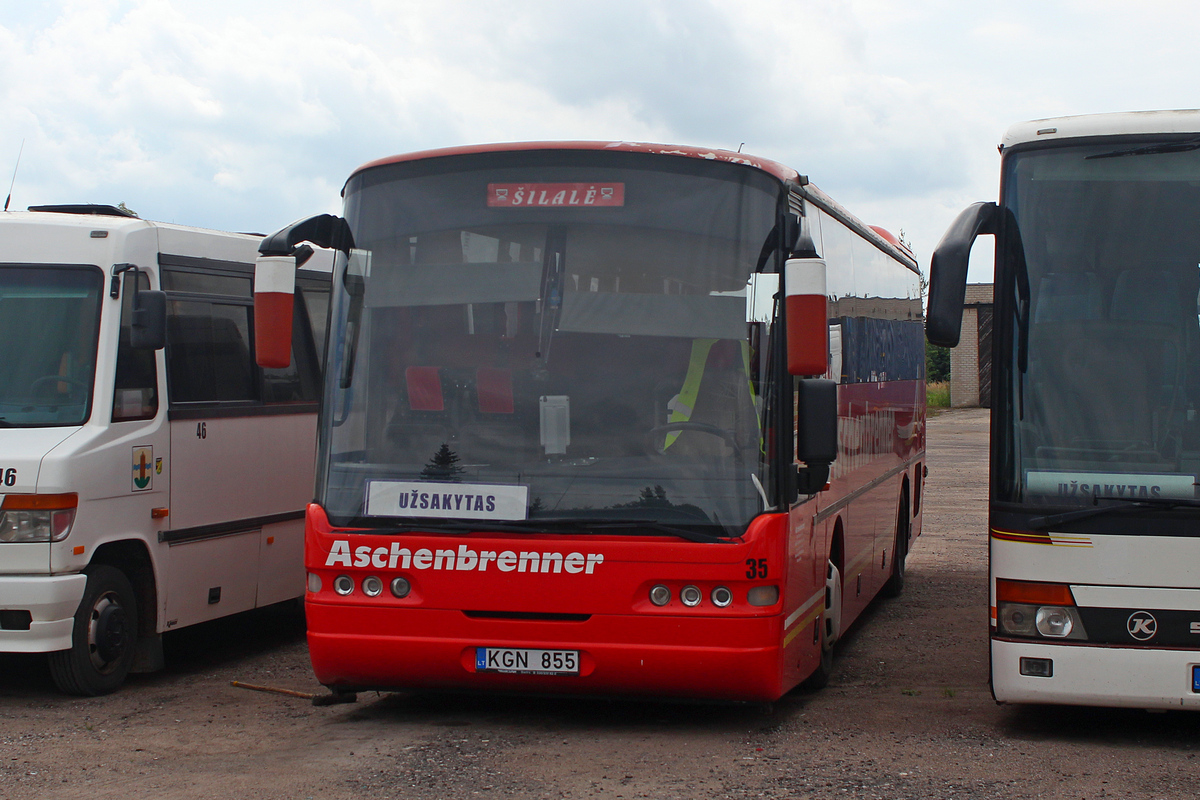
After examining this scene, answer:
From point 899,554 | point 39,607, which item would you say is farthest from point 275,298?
point 899,554

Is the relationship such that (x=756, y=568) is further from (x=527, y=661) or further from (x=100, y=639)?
(x=100, y=639)

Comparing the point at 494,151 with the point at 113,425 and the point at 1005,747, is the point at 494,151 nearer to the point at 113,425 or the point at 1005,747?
the point at 113,425

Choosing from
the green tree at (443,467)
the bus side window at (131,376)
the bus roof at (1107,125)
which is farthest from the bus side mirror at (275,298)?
the bus roof at (1107,125)

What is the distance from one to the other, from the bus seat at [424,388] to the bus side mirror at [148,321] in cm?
196

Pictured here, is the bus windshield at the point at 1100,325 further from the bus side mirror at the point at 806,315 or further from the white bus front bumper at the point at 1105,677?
the bus side mirror at the point at 806,315

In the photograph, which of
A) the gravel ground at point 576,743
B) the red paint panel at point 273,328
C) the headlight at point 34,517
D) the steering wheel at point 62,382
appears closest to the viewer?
the gravel ground at point 576,743

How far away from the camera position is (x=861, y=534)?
9.86 m

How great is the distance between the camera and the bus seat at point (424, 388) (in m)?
6.84

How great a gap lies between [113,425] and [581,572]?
10.6 ft

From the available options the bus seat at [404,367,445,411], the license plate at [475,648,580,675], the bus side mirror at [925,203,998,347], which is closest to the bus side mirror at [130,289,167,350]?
the bus seat at [404,367,445,411]

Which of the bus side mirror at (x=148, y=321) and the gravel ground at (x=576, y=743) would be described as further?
the bus side mirror at (x=148, y=321)

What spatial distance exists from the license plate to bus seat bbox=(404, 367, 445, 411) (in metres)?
1.22

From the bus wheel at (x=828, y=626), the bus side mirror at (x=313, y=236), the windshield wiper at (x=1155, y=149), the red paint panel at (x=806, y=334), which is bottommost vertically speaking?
the bus wheel at (x=828, y=626)

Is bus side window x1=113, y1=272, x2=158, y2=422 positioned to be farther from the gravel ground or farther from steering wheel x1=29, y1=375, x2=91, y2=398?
the gravel ground
